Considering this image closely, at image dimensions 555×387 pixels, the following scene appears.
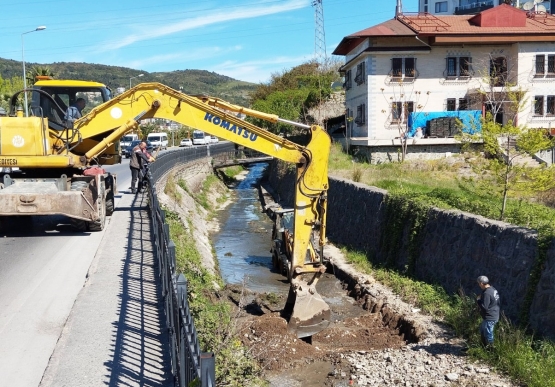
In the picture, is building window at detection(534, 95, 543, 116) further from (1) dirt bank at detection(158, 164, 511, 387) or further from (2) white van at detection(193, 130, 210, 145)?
(2) white van at detection(193, 130, 210, 145)

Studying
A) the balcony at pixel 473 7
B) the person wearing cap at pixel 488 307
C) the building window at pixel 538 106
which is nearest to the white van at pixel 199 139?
the balcony at pixel 473 7

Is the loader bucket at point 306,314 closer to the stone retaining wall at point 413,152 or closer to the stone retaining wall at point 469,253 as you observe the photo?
the stone retaining wall at point 469,253

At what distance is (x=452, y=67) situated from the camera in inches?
1490

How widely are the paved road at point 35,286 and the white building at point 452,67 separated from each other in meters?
25.3

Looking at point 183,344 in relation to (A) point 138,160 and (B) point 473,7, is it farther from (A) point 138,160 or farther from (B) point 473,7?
(B) point 473,7

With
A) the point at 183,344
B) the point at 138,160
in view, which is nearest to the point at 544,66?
the point at 138,160

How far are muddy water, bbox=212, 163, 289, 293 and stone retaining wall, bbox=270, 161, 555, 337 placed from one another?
132 inches

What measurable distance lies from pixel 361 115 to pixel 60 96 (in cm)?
2736

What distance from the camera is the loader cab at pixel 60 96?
1481 cm

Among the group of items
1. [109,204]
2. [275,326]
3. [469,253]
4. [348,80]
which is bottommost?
[275,326]

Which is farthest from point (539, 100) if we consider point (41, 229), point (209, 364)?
point (209, 364)

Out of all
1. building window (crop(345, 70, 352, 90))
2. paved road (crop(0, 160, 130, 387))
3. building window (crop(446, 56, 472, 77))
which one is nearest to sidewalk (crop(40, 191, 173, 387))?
paved road (crop(0, 160, 130, 387))

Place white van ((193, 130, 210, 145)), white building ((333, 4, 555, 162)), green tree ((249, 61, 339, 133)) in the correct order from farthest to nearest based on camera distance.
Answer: white van ((193, 130, 210, 145)) < green tree ((249, 61, 339, 133)) < white building ((333, 4, 555, 162))

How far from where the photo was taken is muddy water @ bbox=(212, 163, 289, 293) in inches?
723
